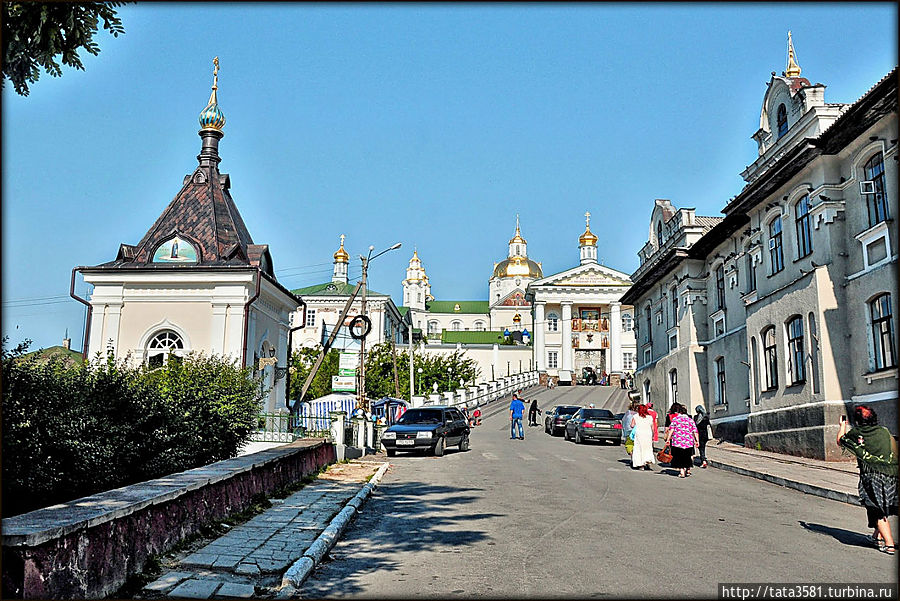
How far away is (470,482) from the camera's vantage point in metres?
15.3

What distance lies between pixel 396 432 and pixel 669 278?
18.0m

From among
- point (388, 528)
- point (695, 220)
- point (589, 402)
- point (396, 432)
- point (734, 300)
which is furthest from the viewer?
point (589, 402)

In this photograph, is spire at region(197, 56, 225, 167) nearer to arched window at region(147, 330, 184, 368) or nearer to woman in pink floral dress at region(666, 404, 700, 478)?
arched window at region(147, 330, 184, 368)

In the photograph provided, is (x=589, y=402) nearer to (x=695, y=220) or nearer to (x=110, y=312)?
(x=695, y=220)

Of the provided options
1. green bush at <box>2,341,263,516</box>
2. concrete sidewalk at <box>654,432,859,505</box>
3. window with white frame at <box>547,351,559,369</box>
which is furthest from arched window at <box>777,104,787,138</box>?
window with white frame at <box>547,351,559,369</box>

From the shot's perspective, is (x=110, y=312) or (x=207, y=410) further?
(x=110, y=312)

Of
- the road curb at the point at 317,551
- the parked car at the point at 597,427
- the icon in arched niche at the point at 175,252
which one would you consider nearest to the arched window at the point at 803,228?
the parked car at the point at 597,427

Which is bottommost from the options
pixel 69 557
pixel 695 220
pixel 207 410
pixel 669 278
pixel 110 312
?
pixel 69 557

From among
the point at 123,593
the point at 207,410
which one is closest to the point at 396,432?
the point at 207,410

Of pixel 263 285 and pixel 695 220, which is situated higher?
pixel 695 220

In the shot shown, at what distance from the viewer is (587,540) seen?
8.77 meters

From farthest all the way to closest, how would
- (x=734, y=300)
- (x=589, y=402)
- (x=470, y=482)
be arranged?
(x=589, y=402) < (x=734, y=300) < (x=470, y=482)

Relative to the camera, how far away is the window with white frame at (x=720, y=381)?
96.6 feet

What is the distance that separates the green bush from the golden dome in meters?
113
